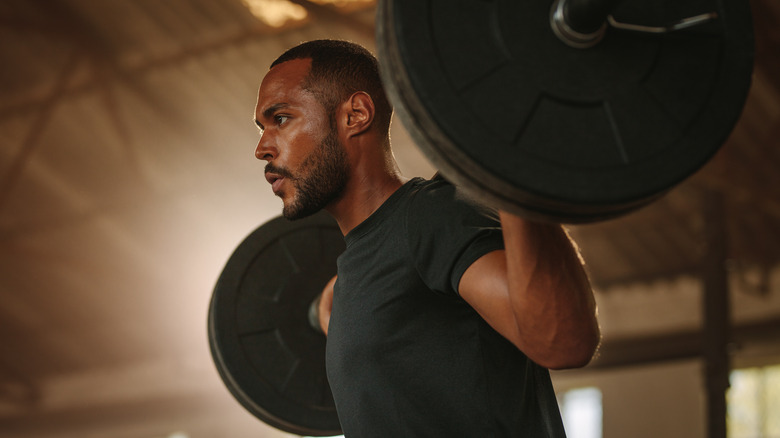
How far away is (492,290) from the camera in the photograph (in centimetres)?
109

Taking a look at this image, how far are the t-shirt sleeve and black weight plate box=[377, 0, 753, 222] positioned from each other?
15 centimetres

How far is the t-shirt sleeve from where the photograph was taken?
3.70ft

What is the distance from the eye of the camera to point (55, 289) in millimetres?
9531

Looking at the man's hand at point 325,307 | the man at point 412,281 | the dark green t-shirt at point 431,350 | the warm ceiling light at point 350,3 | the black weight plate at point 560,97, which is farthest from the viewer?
the warm ceiling light at point 350,3

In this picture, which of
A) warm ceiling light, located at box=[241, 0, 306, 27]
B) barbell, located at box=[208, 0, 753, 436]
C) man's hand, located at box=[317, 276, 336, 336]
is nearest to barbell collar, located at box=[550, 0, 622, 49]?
barbell, located at box=[208, 0, 753, 436]

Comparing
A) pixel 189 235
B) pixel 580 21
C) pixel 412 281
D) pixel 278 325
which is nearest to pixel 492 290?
pixel 412 281

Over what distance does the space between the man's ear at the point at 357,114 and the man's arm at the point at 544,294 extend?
1.42ft

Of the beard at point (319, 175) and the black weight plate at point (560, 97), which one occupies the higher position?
the beard at point (319, 175)

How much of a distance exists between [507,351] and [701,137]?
44 cm

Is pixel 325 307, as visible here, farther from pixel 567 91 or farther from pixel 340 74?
pixel 567 91

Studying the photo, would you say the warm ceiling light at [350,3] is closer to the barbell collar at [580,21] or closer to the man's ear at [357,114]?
the man's ear at [357,114]

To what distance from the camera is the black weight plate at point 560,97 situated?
3.09ft

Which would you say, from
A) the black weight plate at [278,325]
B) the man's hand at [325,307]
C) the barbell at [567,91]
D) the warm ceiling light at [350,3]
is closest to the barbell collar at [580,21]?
the barbell at [567,91]

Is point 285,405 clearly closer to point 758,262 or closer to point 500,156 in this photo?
point 500,156
